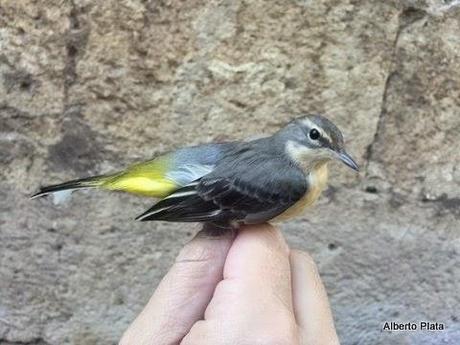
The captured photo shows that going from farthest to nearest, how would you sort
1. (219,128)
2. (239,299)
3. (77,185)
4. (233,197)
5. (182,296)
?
(219,128)
(77,185)
(233,197)
(182,296)
(239,299)

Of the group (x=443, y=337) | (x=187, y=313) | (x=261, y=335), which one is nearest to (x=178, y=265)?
(x=187, y=313)

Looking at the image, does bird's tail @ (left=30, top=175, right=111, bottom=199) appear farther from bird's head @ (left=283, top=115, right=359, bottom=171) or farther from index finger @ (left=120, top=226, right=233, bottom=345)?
bird's head @ (left=283, top=115, right=359, bottom=171)

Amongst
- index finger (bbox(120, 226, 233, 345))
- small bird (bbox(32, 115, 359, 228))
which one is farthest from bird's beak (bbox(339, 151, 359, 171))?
index finger (bbox(120, 226, 233, 345))

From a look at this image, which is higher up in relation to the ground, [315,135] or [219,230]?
[315,135]

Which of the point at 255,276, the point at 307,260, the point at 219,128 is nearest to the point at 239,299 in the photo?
the point at 255,276

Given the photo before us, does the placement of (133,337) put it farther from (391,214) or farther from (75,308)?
(391,214)

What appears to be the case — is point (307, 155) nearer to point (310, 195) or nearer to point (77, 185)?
point (310, 195)

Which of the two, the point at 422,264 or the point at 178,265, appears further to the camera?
the point at 422,264
